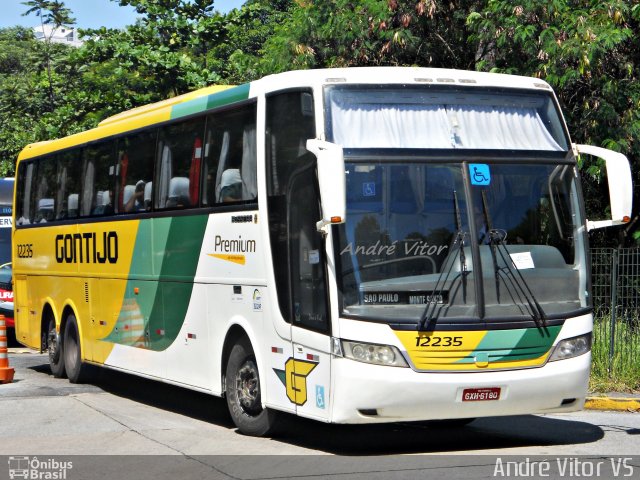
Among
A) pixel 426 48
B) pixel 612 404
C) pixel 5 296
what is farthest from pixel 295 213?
pixel 5 296

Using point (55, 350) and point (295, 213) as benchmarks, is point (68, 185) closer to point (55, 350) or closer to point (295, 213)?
point (55, 350)

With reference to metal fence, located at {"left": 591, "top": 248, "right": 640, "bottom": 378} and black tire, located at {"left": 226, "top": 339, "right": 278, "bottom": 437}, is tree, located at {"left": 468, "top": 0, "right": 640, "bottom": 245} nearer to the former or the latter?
metal fence, located at {"left": 591, "top": 248, "right": 640, "bottom": 378}

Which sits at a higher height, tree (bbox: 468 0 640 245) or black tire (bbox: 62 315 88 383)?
tree (bbox: 468 0 640 245)

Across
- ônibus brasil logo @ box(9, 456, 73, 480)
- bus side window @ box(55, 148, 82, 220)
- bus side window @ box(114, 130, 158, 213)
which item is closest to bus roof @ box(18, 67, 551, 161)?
bus side window @ box(114, 130, 158, 213)

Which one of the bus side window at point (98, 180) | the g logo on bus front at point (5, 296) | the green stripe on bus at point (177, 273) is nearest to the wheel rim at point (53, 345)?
the bus side window at point (98, 180)

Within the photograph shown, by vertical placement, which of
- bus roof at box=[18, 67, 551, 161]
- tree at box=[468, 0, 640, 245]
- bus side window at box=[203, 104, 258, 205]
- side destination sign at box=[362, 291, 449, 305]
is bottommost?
side destination sign at box=[362, 291, 449, 305]

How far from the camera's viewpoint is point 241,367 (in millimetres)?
11273

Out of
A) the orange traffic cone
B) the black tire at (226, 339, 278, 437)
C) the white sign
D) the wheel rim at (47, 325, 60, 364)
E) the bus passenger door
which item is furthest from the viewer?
the wheel rim at (47, 325, 60, 364)

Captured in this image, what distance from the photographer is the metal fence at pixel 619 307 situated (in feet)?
47.6

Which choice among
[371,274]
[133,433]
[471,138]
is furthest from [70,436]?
[471,138]

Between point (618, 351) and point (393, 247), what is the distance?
6303 mm

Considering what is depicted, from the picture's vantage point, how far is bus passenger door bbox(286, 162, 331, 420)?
955cm

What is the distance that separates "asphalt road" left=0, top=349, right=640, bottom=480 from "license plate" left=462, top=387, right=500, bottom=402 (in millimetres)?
510

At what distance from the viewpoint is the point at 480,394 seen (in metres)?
9.41
